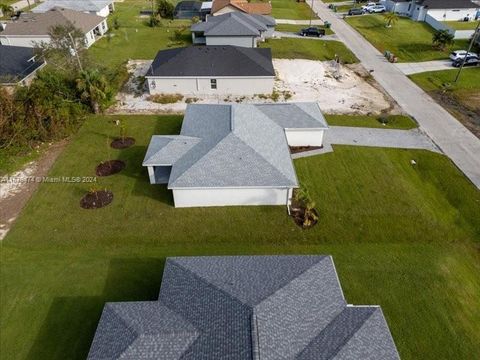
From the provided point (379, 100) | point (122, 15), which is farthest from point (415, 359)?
point (122, 15)

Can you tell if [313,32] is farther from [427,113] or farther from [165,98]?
[165,98]

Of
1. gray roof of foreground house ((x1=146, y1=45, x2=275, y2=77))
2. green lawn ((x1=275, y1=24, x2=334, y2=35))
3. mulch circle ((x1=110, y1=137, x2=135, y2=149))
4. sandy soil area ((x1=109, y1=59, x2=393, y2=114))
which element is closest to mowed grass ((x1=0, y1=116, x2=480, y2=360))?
mulch circle ((x1=110, y1=137, x2=135, y2=149))

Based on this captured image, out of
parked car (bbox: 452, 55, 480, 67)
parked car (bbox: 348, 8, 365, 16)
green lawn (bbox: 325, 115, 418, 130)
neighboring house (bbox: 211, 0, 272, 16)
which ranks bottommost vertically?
green lawn (bbox: 325, 115, 418, 130)

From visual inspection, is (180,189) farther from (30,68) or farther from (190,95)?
(30,68)

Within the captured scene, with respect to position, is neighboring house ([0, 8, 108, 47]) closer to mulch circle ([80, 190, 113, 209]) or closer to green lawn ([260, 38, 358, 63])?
green lawn ([260, 38, 358, 63])

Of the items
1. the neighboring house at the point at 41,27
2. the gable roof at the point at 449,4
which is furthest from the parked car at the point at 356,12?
the neighboring house at the point at 41,27

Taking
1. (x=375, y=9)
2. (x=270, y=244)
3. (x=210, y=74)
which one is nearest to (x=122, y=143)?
(x=210, y=74)
